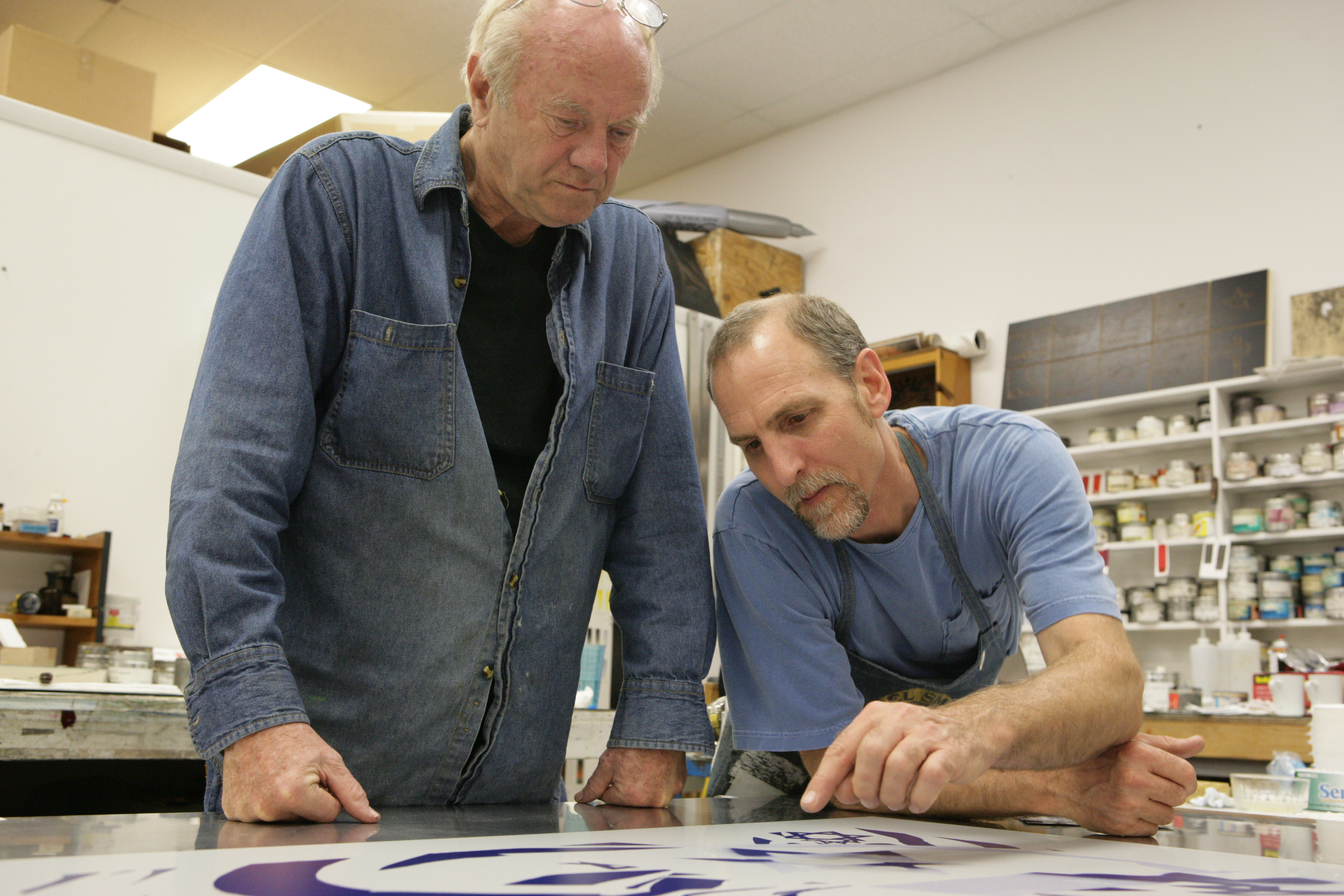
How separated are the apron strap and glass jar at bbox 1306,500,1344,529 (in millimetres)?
3007

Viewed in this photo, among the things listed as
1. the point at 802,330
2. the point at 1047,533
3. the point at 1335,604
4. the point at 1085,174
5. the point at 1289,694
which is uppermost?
the point at 1085,174

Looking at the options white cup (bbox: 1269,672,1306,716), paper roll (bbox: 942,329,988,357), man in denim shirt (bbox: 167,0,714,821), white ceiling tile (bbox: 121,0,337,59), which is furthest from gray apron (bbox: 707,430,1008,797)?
white ceiling tile (bbox: 121,0,337,59)

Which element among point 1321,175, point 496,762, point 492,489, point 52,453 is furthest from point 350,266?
point 1321,175

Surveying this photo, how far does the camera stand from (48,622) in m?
2.33

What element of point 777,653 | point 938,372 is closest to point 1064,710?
point 777,653

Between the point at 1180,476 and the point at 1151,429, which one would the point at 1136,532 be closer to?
the point at 1180,476

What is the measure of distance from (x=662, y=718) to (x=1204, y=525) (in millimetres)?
3420

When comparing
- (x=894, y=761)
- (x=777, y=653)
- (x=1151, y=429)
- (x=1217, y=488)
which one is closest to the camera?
(x=894, y=761)

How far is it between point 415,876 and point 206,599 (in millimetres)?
350

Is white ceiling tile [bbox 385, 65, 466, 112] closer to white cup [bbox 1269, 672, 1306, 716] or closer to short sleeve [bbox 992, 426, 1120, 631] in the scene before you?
white cup [bbox 1269, 672, 1306, 716]

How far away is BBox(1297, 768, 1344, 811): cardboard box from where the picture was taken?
1.45 meters

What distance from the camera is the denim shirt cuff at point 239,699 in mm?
837

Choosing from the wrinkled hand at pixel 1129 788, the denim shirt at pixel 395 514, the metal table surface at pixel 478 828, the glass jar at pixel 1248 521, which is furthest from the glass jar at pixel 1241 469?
the denim shirt at pixel 395 514

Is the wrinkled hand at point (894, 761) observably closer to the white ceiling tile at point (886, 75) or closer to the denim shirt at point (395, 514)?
the denim shirt at point (395, 514)
